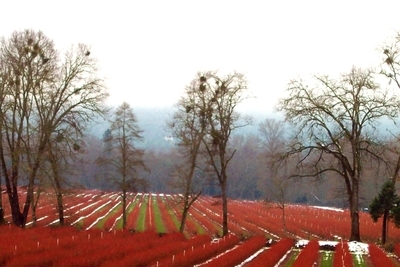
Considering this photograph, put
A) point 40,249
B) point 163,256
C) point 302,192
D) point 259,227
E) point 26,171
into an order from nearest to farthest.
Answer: point 40,249
point 163,256
point 26,171
point 259,227
point 302,192

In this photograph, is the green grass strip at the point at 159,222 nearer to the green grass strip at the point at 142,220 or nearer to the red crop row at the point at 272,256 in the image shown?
the green grass strip at the point at 142,220

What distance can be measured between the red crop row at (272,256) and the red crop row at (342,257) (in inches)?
95.5

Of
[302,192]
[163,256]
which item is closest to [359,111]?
[163,256]

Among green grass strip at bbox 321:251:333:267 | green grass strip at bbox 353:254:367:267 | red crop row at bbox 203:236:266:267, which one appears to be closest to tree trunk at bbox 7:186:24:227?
red crop row at bbox 203:236:266:267

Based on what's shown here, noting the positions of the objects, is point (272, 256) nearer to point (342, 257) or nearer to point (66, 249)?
point (342, 257)

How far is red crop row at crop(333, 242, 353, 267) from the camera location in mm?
19070

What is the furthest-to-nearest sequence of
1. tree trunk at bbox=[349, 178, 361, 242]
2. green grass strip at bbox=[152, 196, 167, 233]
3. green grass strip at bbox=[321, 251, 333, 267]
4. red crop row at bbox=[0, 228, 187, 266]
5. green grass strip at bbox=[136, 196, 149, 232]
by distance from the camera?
1. green grass strip at bbox=[136, 196, 149, 232]
2. green grass strip at bbox=[152, 196, 167, 233]
3. tree trunk at bbox=[349, 178, 361, 242]
4. green grass strip at bbox=[321, 251, 333, 267]
5. red crop row at bbox=[0, 228, 187, 266]

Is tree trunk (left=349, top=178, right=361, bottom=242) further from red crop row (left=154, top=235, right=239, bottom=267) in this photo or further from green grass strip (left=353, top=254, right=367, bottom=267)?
red crop row (left=154, top=235, right=239, bottom=267)

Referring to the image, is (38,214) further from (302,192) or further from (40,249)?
(302,192)

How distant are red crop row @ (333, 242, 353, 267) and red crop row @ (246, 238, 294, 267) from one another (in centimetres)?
243

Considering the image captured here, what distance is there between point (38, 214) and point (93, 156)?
237 ft

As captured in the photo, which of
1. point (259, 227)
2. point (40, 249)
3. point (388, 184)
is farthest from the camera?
point (259, 227)

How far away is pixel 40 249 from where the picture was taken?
58.3 ft

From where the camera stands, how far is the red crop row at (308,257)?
62.4ft
